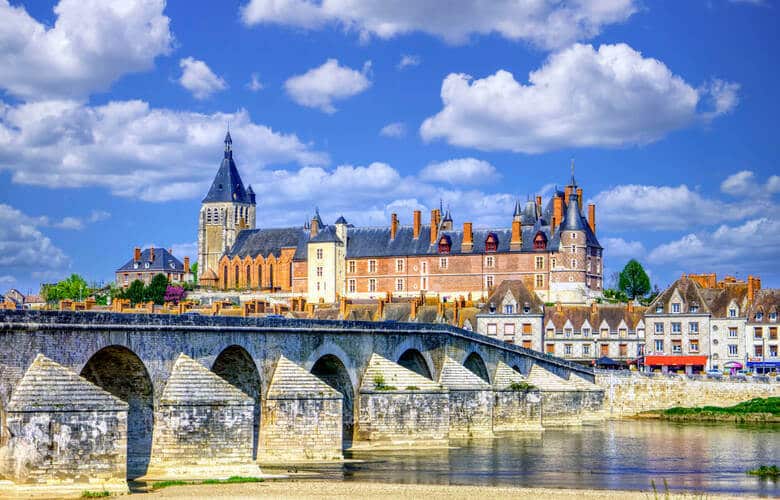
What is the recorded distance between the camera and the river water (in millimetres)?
35750

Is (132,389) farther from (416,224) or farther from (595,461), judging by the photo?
(416,224)

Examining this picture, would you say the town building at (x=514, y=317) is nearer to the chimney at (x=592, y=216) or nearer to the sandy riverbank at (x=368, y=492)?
the chimney at (x=592, y=216)

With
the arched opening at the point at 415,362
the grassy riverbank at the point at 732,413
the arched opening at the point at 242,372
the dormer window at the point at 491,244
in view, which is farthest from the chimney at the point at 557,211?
the arched opening at the point at 242,372

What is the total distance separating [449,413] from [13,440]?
78.1 feet

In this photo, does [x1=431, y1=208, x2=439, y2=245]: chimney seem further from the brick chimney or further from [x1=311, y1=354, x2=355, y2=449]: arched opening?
[x1=311, y1=354, x2=355, y2=449]: arched opening

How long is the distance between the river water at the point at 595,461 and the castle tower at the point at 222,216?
291ft

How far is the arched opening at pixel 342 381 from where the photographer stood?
44531 millimetres

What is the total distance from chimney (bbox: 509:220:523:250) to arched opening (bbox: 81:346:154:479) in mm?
79830

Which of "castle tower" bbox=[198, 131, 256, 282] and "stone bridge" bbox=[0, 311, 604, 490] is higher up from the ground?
"castle tower" bbox=[198, 131, 256, 282]

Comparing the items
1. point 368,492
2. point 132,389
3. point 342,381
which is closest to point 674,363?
point 342,381

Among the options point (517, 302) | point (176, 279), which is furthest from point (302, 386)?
point (176, 279)

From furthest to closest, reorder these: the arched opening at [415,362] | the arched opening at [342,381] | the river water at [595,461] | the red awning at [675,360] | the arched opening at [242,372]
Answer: the red awning at [675,360], the arched opening at [415,362], the arched opening at [342,381], the arched opening at [242,372], the river water at [595,461]

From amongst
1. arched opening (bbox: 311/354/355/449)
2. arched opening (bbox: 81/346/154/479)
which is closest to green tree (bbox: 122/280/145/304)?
arched opening (bbox: 311/354/355/449)

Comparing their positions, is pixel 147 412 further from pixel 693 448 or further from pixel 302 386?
pixel 693 448
